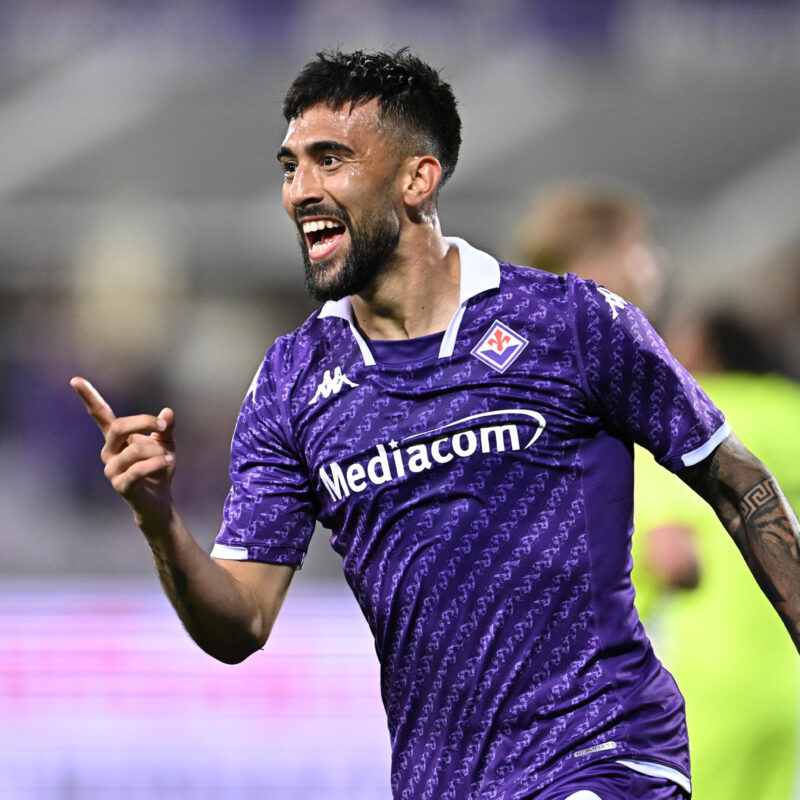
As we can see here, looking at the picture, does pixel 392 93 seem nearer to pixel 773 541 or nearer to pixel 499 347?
pixel 499 347

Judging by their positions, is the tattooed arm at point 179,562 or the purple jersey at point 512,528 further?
the purple jersey at point 512,528

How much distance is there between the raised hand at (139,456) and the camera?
273 centimetres

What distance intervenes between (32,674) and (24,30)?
8945 millimetres

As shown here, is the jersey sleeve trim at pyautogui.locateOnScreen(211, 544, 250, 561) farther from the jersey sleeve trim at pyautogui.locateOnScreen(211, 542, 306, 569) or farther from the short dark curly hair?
the short dark curly hair

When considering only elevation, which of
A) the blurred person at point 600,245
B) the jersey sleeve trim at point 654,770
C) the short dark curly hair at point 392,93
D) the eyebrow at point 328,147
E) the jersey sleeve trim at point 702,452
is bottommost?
the jersey sleeve trim at point 654,770

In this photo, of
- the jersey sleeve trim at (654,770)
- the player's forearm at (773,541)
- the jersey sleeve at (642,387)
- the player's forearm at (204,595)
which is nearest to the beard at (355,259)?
the jersey sleeve at (642,387)

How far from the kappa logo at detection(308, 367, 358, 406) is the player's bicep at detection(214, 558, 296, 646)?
0.38m

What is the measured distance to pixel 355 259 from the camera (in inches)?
123

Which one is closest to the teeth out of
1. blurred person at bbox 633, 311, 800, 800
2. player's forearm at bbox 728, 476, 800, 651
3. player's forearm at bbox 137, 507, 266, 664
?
player's forearm at bbox 137, 507, 266, 664

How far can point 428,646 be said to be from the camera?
2.97m

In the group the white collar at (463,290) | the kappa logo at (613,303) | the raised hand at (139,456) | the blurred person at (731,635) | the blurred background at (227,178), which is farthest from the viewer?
the blurred background at (227,178)

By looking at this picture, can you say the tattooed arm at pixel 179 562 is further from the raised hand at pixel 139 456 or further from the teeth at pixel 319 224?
the teeth at pixel 319 224

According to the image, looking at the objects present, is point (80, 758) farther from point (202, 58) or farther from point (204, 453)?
point (202, 58)

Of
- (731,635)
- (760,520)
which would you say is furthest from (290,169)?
(731,635)
